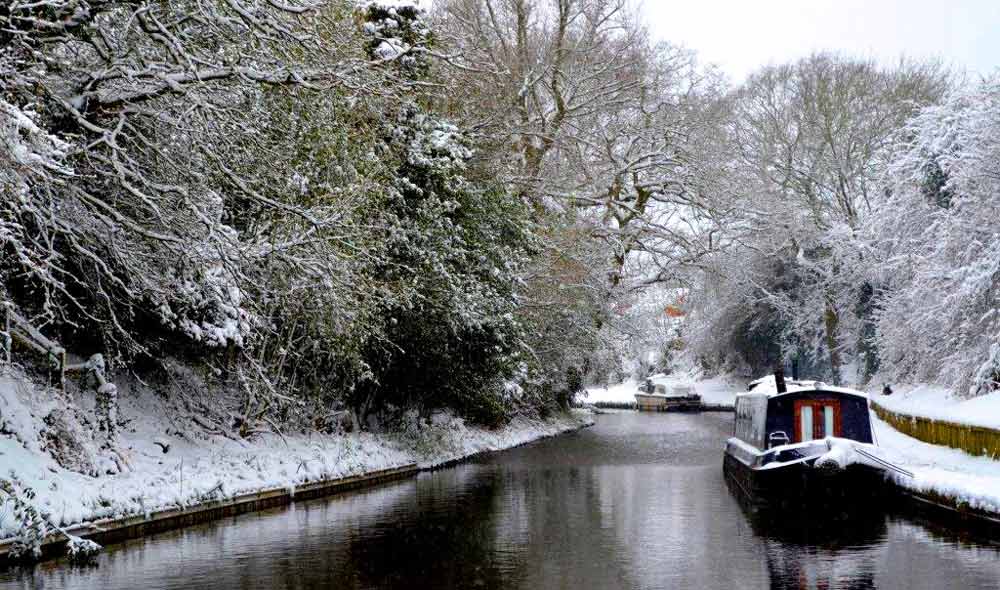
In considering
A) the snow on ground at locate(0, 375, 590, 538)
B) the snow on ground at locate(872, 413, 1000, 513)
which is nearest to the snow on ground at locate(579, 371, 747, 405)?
the snow on ground at locate(0, 375, 590, 538)

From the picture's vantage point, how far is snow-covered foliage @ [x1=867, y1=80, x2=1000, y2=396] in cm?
2720

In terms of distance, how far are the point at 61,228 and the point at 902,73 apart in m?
43.0

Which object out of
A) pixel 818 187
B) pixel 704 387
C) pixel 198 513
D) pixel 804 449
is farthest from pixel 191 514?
pixel 704 387

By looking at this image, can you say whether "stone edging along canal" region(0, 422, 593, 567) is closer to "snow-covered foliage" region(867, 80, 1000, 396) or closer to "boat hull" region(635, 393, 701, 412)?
"snow-covered foliage" region(867, 80, 1000, 396)

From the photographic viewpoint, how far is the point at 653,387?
67.4 meters

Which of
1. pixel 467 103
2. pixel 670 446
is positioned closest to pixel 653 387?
pixel 670 446

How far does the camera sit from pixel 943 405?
92.8ft

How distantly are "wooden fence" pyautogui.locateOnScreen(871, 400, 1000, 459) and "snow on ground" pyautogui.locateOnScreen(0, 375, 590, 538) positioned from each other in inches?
464

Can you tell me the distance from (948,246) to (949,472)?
12766 millimetres

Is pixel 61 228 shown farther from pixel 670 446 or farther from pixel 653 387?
pixel 653 387

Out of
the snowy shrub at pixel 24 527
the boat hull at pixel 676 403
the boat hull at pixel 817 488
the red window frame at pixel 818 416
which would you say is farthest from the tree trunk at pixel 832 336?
the snowy shrub at pixel 24 527

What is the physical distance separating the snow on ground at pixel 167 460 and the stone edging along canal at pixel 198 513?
112mm

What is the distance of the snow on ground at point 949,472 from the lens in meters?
15.6

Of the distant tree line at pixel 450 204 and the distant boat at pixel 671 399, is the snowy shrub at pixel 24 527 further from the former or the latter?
the distant boat at pixel 671 399
